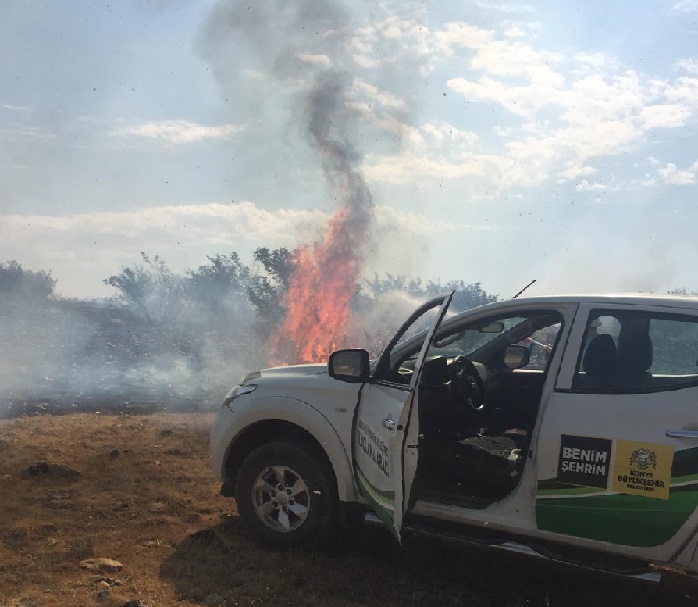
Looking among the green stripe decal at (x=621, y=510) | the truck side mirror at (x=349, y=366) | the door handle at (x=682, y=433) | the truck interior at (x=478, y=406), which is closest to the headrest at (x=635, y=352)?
the truck interior at (x=478, y=406)

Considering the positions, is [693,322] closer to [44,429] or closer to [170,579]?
[170,579]

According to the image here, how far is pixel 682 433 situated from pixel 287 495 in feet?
8.64

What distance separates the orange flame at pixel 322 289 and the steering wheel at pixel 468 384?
612 inches

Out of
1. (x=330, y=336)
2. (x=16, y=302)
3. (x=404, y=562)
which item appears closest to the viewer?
(x=404, y=562)

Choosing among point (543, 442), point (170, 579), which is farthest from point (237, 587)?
point (543, 442)

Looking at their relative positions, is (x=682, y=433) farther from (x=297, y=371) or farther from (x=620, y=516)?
(x=297, y=371)

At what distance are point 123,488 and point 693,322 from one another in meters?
5.04

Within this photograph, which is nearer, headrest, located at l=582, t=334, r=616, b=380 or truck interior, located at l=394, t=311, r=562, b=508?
headrest, located at l=582, t=334, r=616, b=380

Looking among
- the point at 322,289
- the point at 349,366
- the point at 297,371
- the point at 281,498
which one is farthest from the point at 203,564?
the point at 322,289

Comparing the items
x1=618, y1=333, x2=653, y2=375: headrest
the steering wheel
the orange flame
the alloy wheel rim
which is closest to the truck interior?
the steering wheel

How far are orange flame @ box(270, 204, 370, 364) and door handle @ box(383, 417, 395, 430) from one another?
1639cm

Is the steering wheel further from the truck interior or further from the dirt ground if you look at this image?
the dirt ground

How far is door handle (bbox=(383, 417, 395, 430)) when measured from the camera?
391cm

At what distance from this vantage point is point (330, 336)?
66.7ft
